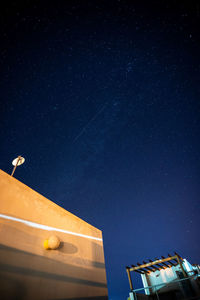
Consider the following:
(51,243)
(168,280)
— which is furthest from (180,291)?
(51,243)

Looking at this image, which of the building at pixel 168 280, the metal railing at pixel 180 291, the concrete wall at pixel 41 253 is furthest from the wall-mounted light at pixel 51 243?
the metal railing at pixel 180 291

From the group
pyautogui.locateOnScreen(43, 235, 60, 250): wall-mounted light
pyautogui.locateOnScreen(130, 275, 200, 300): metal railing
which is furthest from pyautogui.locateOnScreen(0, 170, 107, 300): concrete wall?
pyautogui.locateOnScreen(130, 275, 200, 300): metal railing

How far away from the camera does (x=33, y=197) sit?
4.13 metres

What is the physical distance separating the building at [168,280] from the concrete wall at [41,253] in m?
5.69

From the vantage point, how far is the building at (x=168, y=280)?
8.85 m

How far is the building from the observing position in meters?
8.85

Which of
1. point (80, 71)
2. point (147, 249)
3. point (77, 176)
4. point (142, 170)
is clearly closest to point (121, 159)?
point (142, 170)

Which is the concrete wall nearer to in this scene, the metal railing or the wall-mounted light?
the wall-mounted light

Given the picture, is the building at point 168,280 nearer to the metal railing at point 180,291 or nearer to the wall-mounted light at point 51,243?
the metal railing at point 180,291

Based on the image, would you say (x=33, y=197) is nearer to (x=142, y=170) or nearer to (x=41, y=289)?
(x=41, y=289)

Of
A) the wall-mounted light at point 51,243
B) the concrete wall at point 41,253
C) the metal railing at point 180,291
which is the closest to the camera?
the concrete wall at point 41,253

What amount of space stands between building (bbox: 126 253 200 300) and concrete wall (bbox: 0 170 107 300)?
18.7 ft

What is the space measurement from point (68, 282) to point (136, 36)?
11.7 meters

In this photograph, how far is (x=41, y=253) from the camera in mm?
3506
